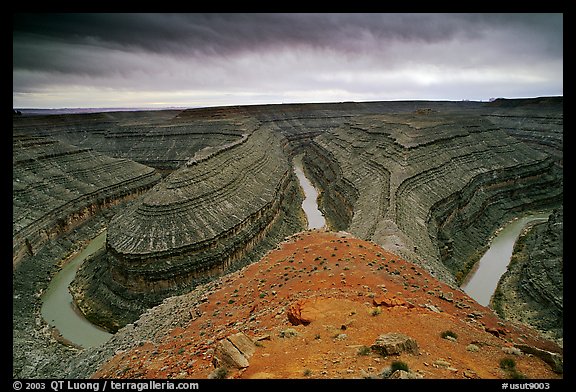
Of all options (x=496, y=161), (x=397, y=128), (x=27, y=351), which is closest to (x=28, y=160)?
(x=27, y=351)

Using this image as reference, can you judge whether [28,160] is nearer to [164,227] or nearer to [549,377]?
[164,227]

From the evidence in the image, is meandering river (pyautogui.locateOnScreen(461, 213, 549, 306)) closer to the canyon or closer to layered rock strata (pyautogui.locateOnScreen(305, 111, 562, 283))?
the canyon

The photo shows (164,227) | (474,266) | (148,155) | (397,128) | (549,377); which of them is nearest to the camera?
(549,377)

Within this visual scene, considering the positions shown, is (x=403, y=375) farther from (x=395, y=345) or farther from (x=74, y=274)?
(x=74, y=274)

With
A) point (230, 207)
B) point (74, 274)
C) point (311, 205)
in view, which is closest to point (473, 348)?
point (230, 207)

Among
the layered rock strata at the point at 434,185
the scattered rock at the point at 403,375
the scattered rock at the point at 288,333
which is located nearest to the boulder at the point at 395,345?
the scattered rock at the point at 403,375

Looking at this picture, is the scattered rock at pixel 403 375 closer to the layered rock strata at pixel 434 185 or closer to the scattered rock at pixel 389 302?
the scattered rock at pixel 389 302
